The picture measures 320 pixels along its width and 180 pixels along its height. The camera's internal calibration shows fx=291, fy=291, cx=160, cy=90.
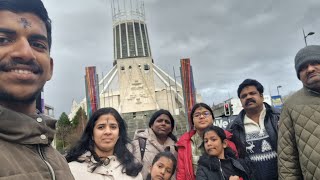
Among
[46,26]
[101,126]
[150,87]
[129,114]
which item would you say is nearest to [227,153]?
[101,126]

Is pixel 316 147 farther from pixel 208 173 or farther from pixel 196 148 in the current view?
pixel 196 148

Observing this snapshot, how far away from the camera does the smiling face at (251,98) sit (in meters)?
3.41

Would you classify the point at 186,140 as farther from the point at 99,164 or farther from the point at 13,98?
the point at 13,98

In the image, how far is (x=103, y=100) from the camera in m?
38.5

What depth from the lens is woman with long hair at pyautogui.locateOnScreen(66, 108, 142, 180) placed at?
8.32 ft

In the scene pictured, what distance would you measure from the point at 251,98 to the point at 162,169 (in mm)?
1325

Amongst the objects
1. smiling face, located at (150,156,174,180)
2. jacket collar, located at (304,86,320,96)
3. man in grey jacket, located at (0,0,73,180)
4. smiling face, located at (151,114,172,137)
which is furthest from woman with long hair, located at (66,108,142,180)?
jacket collar, located at (304,86,320,96)

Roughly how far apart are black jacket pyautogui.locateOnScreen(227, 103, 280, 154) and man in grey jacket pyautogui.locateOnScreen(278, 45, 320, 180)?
519 mm

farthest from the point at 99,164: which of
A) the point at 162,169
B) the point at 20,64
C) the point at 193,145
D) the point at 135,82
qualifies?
the point at 135,82

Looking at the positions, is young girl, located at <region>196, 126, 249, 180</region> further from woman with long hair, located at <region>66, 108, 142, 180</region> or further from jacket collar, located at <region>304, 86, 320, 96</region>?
jacket collar, located at <region>304, 86, 320, 96</region>

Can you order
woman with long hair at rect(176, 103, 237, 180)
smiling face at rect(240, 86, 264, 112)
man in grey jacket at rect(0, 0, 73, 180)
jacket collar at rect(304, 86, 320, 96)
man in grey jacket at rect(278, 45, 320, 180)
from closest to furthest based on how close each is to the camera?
man in grey jacket at rect(0, 0, 73, 180) < man in grey jacket at rect(278, 45, 320, 180) < jacket collar at rect(304, 86, 320, 96) < woman with long hair at rect(176, 103, 237, 180) < smiling face at rect(240, 86, 264, 112)

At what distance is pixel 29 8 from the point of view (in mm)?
1342

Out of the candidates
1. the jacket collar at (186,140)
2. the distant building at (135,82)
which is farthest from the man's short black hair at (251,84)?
the distant building at (135,82)

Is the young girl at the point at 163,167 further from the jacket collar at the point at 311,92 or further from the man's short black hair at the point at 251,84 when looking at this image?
the jacket collar at the point at 311,92
